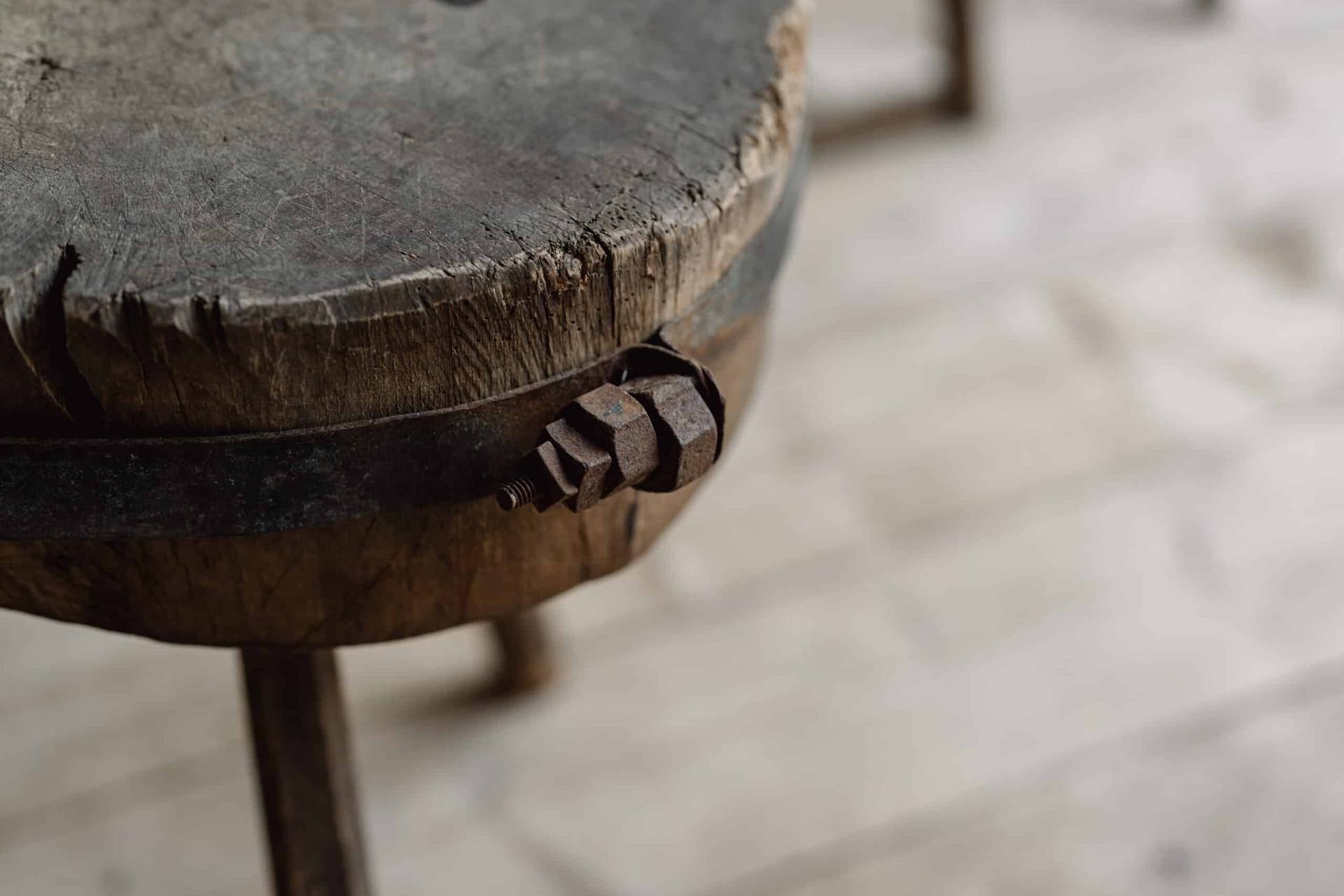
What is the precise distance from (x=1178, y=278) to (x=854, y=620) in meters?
0.67

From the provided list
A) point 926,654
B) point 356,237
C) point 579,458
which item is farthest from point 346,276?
point 926,654

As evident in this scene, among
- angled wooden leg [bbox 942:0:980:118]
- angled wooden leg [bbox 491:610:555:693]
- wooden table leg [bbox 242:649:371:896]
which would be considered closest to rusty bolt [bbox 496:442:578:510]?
wooden table leg [bbox 242:649:371:896]

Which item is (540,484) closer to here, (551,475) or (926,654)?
(551,475)

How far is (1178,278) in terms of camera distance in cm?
186

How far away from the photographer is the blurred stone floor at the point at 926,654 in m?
1.30

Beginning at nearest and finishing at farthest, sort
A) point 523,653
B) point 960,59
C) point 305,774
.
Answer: point 305,774 → point 523,653 → point 960,59

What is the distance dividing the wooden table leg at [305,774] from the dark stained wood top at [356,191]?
0.32 meters

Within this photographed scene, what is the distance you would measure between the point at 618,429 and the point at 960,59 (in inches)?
59.5

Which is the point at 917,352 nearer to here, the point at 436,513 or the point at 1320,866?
the point at 1320,866

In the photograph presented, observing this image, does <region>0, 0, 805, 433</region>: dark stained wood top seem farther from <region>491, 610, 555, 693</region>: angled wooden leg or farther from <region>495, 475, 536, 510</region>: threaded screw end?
<region>491, 610, 555, 693</region>: angled wooden leg

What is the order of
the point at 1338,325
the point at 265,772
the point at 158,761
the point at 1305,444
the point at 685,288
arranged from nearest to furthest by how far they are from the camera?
the point at 685,288, the point at 265,772, the point at 158,761, the point at 1305,444, the point at 1338,325

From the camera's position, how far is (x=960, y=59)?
82.5 inches

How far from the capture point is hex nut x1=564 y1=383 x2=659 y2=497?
2.40ft

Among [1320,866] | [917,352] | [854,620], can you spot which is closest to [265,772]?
[854,620]
